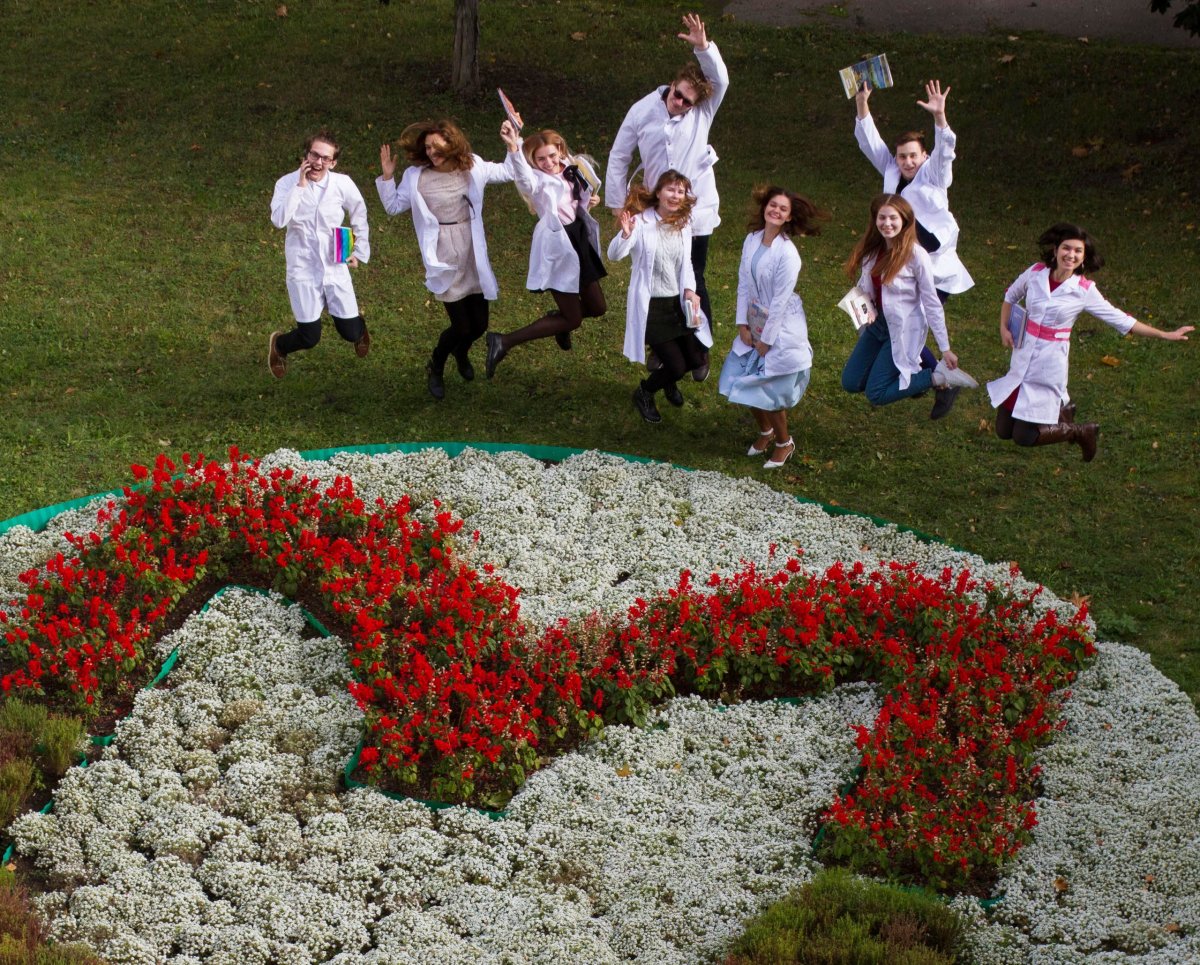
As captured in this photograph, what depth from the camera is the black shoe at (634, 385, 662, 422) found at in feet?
33.9

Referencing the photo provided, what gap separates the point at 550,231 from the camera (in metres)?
9.93

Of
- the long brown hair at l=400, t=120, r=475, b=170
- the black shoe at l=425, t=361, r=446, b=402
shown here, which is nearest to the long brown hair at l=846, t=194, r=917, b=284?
the long brown hair at l=400, t=120, r=475, b=170

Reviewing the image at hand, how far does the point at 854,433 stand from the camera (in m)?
10.4

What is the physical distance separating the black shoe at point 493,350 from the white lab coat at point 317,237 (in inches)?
39.6

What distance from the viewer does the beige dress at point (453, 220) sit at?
32.3 ft

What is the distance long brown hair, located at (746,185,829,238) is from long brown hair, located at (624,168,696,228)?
1.47 ft

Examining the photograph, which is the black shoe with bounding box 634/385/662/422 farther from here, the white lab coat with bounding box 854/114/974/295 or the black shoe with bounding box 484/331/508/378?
the white lab coat with bounding box 854/114/974/295

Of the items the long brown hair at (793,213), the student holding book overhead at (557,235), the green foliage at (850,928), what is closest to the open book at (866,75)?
the long brown hair at (793,213)

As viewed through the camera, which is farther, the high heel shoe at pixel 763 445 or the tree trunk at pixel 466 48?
the tree trunk at pixel 466 48

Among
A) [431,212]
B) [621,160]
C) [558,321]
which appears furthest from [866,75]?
[431,212]

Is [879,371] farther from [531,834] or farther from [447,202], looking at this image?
[531,834]

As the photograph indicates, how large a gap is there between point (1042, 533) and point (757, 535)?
1.91m

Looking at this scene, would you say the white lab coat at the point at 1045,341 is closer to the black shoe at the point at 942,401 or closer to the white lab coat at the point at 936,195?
the black shoe at the point at 942,401

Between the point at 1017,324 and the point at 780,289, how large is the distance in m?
1.54
